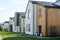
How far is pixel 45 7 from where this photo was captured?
2686 centimetres

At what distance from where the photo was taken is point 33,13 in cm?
3197

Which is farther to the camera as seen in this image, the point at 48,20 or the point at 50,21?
the point at 50,21

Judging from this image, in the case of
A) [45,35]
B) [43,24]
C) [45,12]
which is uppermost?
[45,12]

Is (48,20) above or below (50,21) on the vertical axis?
above

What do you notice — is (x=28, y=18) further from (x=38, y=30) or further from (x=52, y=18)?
(x=52, y=18)

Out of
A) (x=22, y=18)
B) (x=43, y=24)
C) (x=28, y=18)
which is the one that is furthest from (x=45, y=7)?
(x=22, y=18)

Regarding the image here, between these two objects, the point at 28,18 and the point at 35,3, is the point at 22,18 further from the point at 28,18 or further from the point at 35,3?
the point at 35,3

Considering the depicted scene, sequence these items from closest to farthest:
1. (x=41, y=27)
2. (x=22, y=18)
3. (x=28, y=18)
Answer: (x=41, y=27)
(x=28, y=18)
(x=22, y=18)

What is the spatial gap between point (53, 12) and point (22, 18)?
20.4 m

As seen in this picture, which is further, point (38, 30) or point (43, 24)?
point (38, 30)

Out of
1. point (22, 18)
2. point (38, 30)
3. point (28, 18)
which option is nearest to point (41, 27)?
point (38, 30)

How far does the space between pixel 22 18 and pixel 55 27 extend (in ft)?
66.9

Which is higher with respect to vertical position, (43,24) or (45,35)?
(43,24)

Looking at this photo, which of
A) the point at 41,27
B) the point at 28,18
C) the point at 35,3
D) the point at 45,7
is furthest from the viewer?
the point at 28,18
